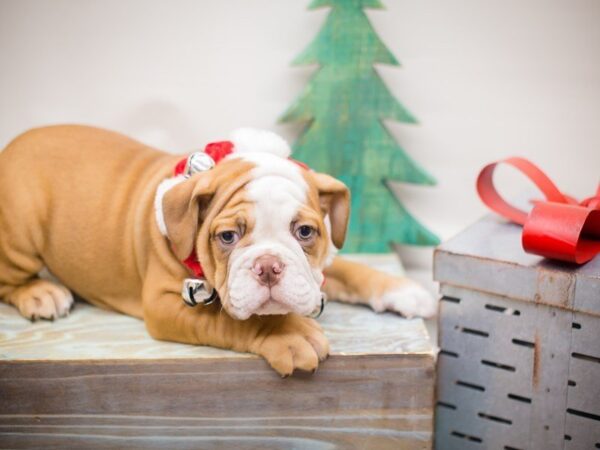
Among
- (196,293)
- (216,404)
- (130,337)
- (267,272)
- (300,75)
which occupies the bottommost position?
(216,404)

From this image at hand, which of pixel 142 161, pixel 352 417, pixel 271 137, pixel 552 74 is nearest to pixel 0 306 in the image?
pixel 142 161

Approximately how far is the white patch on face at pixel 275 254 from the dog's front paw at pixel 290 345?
109mm

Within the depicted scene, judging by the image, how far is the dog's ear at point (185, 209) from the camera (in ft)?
4.81

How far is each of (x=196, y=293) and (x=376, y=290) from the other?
48cm

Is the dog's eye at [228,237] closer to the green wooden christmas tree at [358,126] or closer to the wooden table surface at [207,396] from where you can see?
the wooden table surface at [207,396]

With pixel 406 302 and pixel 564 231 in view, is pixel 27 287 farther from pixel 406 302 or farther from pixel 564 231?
pixel 564 231

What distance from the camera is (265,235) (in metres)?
1.41

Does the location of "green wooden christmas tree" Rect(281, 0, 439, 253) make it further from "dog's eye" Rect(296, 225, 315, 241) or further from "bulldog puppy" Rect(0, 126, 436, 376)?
"dog's eye" Rect(296, 225, 315, 241)

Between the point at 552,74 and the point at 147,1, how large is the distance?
1.21 m

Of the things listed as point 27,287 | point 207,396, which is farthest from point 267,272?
point 27,287

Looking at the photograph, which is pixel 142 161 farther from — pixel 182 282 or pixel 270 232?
pixel 270 232

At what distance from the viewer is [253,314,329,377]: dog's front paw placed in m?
1.46

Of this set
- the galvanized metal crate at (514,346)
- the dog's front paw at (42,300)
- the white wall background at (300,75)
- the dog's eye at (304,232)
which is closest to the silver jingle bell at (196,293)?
the dog's eye at (304,232)

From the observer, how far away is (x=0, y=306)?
183 centimetres
